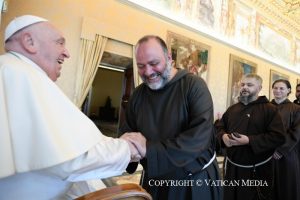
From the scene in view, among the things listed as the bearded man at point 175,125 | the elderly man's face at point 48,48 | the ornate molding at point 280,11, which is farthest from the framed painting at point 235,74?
the elderly man's face at point 48,48

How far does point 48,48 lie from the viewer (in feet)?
5.90

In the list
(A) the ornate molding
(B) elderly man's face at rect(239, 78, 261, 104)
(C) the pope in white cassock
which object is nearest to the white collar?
(C) the pope in white cassock

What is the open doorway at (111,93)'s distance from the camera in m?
7.87

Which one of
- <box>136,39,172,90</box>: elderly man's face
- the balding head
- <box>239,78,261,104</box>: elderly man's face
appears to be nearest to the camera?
the balding head

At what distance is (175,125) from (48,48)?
1.10 meters

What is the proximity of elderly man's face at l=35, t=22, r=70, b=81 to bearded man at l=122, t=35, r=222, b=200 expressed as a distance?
62cm

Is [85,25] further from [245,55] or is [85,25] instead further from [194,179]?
[245,55]

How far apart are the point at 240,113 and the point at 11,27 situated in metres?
3.24

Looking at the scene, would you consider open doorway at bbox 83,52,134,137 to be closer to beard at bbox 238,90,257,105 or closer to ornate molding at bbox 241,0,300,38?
beard at bbox 238,90,257,105

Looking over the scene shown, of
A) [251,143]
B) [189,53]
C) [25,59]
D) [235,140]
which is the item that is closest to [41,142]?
[25,59]

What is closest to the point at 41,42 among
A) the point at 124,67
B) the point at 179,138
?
the point at 179,138

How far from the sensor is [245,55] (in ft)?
36.6

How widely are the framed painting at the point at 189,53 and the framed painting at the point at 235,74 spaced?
1.52 m

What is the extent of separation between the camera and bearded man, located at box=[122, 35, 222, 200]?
5.84 ft
